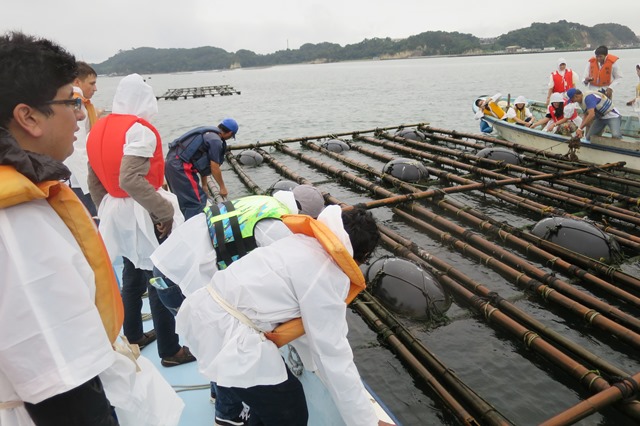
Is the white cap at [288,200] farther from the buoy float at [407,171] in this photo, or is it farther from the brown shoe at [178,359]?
the buoy float at [407,171]

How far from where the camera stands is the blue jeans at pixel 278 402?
2293 millimetres

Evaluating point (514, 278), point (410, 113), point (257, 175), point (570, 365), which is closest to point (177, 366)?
point (570, 365)

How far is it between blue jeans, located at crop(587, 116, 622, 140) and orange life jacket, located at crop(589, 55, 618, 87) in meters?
1.65

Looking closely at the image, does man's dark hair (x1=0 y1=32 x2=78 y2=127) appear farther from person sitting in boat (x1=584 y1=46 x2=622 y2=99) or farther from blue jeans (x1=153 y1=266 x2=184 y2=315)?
person sitting in boat (x1=584 y1=46 x2=622 y2=99)

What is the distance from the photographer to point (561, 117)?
46.4ft

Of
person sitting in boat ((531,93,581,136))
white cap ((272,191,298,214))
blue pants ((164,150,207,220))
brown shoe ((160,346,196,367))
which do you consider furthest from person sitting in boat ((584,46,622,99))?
brown shoe ((160,346,196,367))

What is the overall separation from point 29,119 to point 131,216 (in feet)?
7.79

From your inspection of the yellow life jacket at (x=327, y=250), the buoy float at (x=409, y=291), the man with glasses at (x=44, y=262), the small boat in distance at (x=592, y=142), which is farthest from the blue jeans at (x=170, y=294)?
the small boat in distance at (x=592, y=142)

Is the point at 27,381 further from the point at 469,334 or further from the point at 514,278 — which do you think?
the point at 514,278

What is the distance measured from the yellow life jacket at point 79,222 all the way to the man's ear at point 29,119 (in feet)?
0.63

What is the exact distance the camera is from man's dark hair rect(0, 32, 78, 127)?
137 cm

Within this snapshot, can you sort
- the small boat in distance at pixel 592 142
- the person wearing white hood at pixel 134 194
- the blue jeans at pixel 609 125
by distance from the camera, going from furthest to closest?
the blue jeans at pixel 609 125 → the small boat in distance at pixel 592 142 → the person wearing white hood at pixel 134 194

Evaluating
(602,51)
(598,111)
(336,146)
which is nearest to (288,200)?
(598,111)

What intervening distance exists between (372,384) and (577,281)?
13.4 ft
